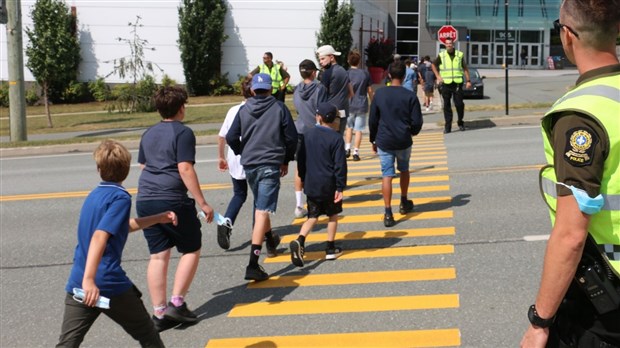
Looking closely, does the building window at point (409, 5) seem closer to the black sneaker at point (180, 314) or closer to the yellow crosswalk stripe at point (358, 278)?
the yellow crosswalk stripe at point (358, 278)

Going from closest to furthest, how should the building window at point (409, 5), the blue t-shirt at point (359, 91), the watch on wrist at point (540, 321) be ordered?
the watch on wrist at point (540, 321)
the blue t-shirt at point (359, 91)
the building window at point (409, 5)

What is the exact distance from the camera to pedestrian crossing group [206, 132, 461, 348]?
5082 mm

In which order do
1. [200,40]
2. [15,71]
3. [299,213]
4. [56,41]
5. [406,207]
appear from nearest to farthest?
[406,207] < [299,213] < [15,71] < [56,41] < [200,40]

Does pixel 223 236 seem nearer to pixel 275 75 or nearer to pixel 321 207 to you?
pixel 321 207

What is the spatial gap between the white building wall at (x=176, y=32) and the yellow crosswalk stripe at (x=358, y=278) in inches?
1205

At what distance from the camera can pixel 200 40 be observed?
115 ft

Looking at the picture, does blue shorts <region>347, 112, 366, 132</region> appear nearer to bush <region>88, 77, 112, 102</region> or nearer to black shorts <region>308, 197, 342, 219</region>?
black shorts <region>308, 197, 342, 219</region>

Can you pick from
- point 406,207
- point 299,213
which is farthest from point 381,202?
point 299,213

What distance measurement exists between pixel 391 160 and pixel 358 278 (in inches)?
86.9

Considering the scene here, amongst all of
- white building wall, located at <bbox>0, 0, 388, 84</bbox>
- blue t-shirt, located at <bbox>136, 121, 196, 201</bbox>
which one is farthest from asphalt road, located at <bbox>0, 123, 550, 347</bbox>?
white building wall, located at <bbox>0, 0, 388, 84</bbox>

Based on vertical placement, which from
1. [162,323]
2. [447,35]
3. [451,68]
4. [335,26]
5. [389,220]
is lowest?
[162,323]

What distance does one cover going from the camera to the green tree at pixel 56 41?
101 ft

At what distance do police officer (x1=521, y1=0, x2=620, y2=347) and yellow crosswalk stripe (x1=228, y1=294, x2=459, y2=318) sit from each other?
10.9ft

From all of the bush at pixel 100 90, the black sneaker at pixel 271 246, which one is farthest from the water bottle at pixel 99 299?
the bush at pixel 100 90
